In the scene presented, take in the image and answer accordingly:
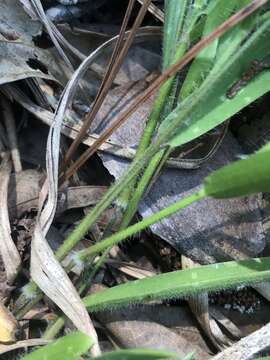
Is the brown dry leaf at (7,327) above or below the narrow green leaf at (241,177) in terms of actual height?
below

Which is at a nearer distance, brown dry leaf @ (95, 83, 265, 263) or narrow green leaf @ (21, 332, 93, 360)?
narrow green leaf @ (21, 332, 93, 360)

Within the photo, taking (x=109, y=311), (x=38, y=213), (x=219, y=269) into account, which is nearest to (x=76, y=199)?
(x=38, y=213)

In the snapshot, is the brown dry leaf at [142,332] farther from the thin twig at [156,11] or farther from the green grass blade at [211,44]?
the thin twig at [156,11]

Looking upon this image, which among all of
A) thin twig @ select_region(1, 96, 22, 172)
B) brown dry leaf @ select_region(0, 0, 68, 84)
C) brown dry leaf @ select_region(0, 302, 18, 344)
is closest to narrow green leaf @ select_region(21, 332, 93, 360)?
brown dry leaf @ select_region(0, 302, 18, 344)

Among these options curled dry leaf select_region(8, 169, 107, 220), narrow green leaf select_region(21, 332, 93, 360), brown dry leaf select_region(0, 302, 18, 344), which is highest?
curled dry leaf select_region(8, 169, 107, 220)

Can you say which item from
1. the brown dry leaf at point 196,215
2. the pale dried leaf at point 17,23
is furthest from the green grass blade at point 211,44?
the pale dried leaf at point 17,23

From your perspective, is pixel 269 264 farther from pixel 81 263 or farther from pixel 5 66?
pixel 5 66

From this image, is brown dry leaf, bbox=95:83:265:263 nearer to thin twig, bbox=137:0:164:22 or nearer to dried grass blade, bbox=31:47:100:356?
dried grass blade, bbox=31:47:100:356
